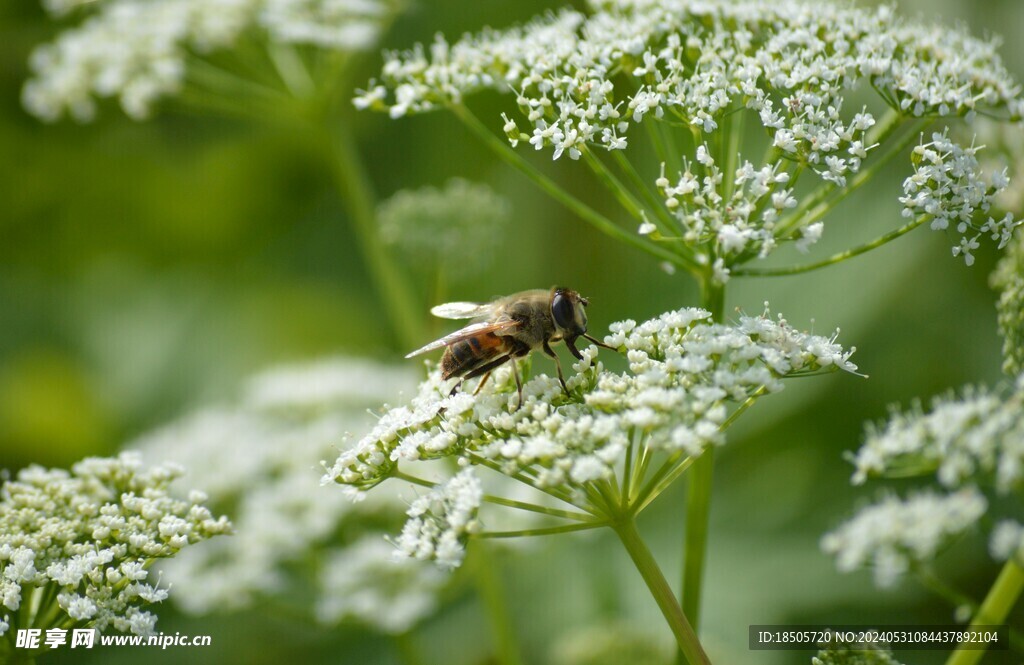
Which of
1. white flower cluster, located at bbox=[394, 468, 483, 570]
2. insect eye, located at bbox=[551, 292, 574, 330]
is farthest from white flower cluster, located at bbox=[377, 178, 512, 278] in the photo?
white flower cluster, located at bbox=[394, 468, 483, 570]

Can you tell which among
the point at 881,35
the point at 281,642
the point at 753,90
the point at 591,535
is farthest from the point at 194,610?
the point at 881,35

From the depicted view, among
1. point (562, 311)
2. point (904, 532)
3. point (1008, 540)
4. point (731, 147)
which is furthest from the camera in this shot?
point (562, 311)

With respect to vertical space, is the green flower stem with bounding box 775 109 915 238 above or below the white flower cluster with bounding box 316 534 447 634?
above

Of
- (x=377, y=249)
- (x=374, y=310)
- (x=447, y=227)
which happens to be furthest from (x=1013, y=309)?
(x=374, y=310)

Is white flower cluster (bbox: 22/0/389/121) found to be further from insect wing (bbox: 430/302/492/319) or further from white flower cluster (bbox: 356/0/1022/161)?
insect wing (bbox: 430/302/492/319)

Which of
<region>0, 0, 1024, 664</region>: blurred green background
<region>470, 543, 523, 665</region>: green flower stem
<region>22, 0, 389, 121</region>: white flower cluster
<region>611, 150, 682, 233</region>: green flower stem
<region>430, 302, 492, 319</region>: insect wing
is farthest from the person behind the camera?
<region>0, 0, 1024, 664</region>: blurred green background

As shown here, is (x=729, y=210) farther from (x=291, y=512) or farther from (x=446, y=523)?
(x=291, y=512)

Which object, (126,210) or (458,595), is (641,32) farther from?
(126,210)
